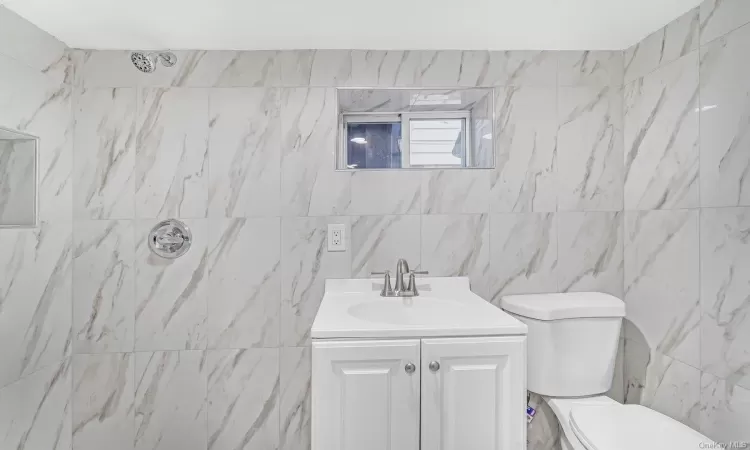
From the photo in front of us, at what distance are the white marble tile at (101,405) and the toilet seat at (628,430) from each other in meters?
1.96

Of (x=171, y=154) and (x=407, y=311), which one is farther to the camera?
(x=171, y=154)

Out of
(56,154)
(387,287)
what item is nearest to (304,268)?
(387,287)

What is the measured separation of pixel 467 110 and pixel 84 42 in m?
1.84

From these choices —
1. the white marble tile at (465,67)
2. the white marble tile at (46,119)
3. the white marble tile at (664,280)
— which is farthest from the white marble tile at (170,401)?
the white marble tile at (664,280)

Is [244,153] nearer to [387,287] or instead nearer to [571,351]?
[387,287]

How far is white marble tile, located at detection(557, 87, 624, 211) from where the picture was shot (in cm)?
188

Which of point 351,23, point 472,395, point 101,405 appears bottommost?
point 101,405

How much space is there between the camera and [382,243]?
1.84 metres

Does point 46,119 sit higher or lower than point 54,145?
higher

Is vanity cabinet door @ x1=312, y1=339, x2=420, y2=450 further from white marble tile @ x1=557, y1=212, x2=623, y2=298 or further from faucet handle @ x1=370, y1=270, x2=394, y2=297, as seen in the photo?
white marble tile @ x1=557, y1=212, x2=623, y2=298

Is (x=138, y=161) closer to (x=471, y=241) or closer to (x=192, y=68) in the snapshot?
(x=192, y=68)

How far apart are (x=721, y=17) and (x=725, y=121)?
39cm

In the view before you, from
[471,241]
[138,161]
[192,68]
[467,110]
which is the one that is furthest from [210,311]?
[467,110]

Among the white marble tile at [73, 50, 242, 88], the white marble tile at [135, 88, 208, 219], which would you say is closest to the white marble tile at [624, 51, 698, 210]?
the white marble tile at [73, 50, 242, 88]
